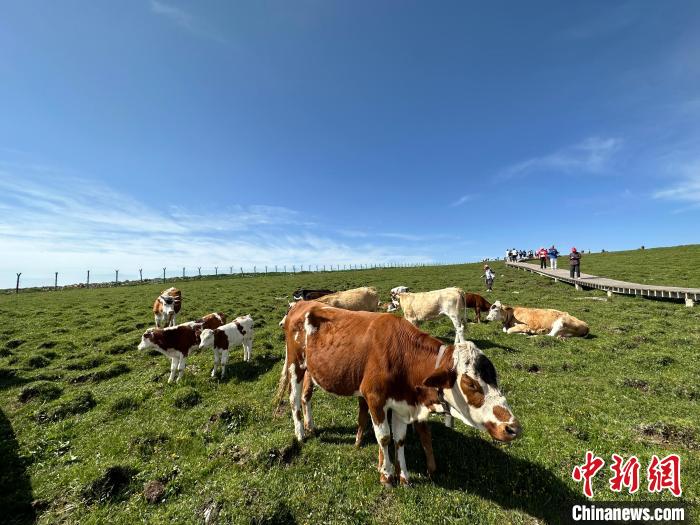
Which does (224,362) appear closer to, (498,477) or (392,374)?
(392,374)

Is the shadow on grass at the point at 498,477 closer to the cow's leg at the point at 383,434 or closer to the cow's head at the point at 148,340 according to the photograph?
the cow's leg at the point at 383,434

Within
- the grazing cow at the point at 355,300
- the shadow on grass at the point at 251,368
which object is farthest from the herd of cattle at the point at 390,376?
the grazing cow at the point at 355,300

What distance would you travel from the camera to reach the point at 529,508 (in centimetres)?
469

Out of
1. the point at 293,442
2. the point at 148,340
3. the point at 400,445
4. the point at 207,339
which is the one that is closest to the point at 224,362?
the point at 207,339

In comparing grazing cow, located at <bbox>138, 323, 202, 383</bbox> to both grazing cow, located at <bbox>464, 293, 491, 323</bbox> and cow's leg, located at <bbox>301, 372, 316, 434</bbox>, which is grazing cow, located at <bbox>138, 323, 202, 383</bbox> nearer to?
cow's leg, located at <bbox>301, 372, 316, 434</bbox>

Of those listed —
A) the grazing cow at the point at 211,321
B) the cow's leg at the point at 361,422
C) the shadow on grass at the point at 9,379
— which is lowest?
the shadow on grass at the point at 9,379

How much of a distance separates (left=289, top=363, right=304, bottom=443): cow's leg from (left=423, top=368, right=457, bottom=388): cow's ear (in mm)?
3486

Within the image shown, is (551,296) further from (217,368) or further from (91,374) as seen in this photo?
(91,374)

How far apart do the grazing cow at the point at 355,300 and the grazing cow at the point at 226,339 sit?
3457 mm

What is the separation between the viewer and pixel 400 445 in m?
5.30

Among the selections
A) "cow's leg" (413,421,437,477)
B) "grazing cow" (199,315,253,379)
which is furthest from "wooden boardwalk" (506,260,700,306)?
"grazing cow" (199,315,253,379)

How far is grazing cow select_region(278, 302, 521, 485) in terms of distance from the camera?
14.1 feet

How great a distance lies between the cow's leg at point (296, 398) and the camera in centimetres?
671

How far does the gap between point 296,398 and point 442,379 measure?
3.68 m
